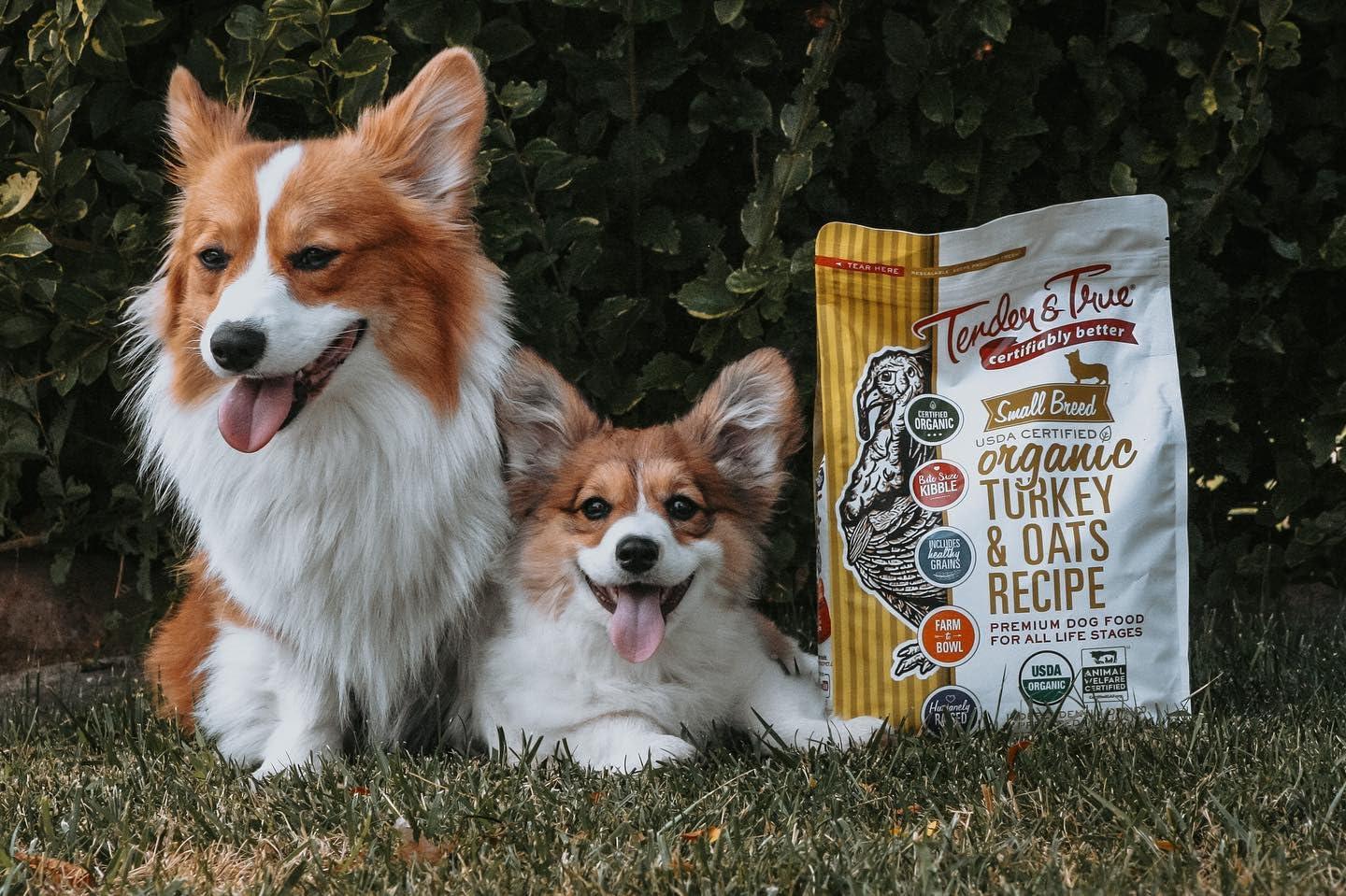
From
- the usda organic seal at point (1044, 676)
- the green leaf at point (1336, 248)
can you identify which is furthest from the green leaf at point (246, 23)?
the green leaf at point (1336, 248)

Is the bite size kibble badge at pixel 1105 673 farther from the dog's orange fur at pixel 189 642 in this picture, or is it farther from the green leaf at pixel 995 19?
the dog's orange fur at pixel 189 642

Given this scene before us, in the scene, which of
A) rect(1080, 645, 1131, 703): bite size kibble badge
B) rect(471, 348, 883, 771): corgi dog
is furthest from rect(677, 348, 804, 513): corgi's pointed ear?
rect(1080, 645, 1131, 703): bite size kibble badge

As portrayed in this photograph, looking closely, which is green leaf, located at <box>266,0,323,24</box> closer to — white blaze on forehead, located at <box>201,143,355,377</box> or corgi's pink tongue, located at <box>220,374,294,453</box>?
Result: white blaze on forehead, located at <box>201,143,355,377</box>

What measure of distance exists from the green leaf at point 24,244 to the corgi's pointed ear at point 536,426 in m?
1.16

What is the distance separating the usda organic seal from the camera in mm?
2523

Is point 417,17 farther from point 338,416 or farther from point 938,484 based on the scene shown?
point 938,484

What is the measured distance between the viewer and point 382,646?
8.41ft

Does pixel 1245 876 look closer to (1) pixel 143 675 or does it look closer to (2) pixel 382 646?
(2) pixel 382 646

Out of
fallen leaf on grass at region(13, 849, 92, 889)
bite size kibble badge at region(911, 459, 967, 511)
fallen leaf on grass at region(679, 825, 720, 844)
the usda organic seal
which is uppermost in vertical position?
bite size kibble badge at region(911, 459, 967, 511)

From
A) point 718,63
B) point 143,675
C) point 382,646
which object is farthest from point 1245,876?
point 143,675

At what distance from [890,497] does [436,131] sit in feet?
3.78

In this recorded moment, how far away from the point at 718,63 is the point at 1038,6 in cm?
88

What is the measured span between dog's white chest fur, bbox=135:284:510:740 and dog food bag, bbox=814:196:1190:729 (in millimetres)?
733

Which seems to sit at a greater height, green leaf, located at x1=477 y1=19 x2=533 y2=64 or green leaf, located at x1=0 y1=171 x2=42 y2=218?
green leaf, located at x1=477 y1=19 x2=533 y2=64
